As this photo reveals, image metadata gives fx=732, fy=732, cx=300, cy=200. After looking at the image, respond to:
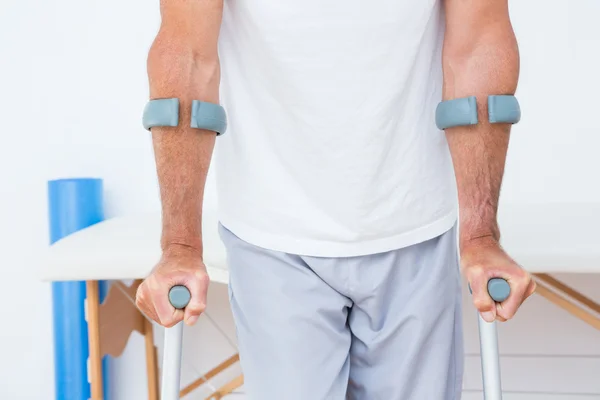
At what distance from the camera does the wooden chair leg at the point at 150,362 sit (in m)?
2.39

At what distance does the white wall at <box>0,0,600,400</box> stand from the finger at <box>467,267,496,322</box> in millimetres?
1499

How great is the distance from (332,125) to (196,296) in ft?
1.00

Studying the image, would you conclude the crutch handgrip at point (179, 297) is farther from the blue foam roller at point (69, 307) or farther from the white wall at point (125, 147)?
the white wall at point (125, 147)

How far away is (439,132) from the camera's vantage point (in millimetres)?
1062

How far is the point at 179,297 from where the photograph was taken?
803mm

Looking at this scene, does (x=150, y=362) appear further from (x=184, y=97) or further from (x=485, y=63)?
(x=485, y=63)

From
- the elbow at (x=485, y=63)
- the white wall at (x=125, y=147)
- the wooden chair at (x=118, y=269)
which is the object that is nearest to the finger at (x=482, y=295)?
the elbow at (x=485, y=63)

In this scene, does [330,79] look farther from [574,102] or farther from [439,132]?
[574,102]

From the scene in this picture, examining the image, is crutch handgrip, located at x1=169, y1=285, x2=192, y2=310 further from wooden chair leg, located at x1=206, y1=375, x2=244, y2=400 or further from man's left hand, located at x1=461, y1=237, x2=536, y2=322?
wooden chair leg, located at x1=206, y1=375, x2=244, y2=400

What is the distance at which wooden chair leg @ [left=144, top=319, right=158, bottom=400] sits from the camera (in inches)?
94.3

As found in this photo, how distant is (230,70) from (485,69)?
351 mm

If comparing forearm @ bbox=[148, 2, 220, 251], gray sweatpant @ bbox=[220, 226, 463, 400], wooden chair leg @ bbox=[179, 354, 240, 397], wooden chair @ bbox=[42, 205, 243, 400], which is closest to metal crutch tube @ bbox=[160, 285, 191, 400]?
gray sweatpant @ bbox=[220, 226, 463, 400]

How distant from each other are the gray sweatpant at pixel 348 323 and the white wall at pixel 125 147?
1339mm

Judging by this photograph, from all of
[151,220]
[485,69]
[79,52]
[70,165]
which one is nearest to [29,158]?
[70,165]
